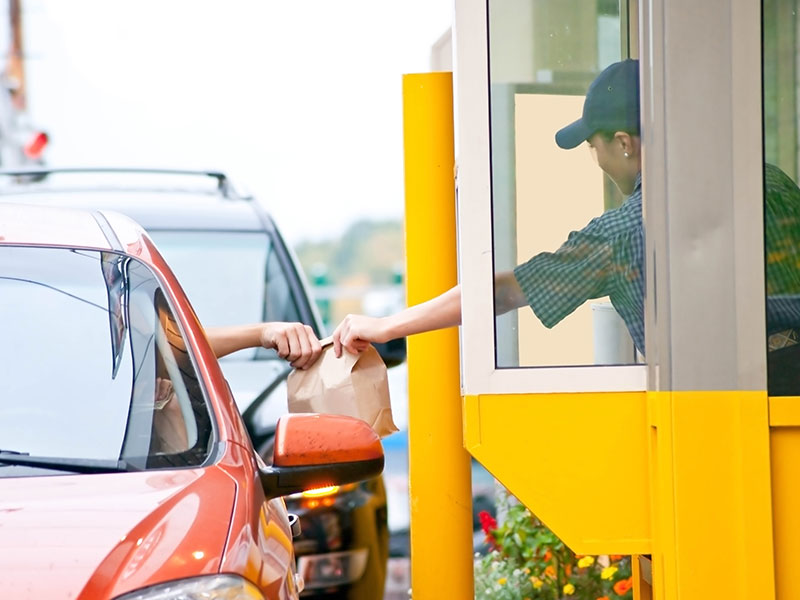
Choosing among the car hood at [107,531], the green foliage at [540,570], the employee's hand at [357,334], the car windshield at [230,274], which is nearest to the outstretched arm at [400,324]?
the employee's hand at [357,334]

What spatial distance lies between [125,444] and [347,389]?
3.47 ft

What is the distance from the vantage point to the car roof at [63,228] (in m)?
3.13

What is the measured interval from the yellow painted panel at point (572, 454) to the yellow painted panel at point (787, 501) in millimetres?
335

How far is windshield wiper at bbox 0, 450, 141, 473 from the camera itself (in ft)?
8.38

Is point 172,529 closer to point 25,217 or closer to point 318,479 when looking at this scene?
point 318,479

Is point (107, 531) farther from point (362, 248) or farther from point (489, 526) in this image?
point (362, 248)

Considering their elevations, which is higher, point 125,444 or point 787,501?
point 125,444

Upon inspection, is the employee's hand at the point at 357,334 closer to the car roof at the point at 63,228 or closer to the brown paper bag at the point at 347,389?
the brown paper bag at the point at 347,389

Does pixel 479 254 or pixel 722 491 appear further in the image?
pixel 479 254

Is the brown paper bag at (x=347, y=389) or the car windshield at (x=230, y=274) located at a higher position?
the car windshield at (x=230, y=274)

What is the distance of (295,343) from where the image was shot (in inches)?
146

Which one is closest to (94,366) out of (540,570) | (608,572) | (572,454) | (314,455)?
(314,455)

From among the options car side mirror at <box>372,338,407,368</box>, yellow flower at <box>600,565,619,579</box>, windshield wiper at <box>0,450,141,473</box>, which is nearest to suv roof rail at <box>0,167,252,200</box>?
car side mirror at <box>372,338,407,368</box>

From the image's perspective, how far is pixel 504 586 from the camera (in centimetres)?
488
